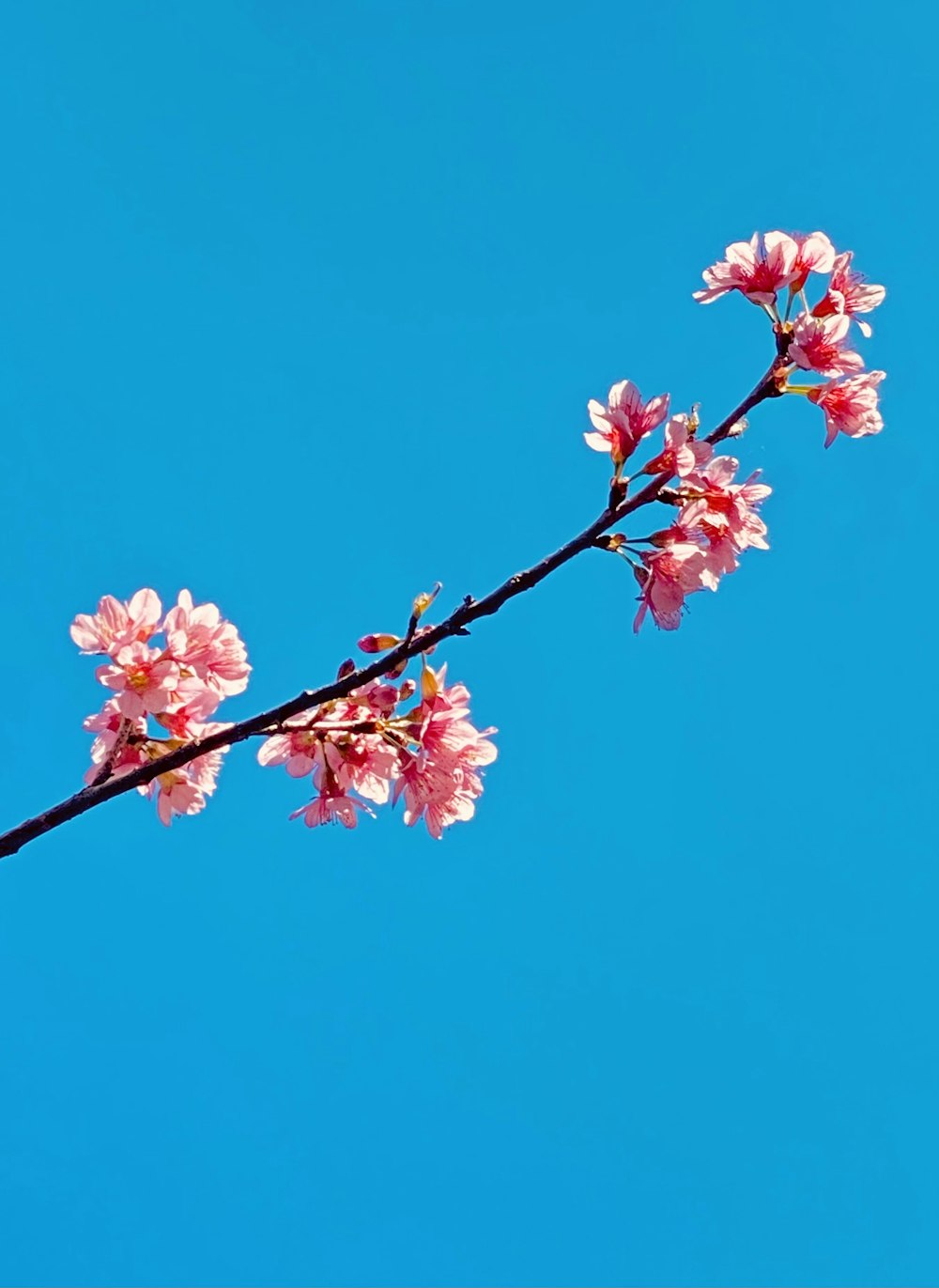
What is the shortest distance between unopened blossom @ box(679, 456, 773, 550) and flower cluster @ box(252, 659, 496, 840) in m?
0.81

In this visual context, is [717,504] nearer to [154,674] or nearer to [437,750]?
[437,750]

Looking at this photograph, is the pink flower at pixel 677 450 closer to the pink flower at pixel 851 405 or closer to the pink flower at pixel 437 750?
the pink flower at pixel 851 405

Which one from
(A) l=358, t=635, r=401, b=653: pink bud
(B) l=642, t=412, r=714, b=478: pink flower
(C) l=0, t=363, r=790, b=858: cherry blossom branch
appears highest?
(B) l=642, t=412, r=714, b=478: pink flower

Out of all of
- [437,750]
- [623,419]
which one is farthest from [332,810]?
[623,419]

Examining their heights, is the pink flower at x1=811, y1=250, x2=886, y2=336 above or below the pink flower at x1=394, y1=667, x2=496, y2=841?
above

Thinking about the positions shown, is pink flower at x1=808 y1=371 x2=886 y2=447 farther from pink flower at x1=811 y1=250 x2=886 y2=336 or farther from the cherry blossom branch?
the cherry blossom branch

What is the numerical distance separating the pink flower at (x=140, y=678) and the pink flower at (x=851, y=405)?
201 centimetres

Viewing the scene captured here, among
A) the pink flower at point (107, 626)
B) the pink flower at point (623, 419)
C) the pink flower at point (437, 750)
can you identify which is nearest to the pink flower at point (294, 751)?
the pink flower at point (437, 750)

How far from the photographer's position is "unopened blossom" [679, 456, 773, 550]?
282 cm

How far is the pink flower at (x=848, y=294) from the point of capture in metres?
3.10

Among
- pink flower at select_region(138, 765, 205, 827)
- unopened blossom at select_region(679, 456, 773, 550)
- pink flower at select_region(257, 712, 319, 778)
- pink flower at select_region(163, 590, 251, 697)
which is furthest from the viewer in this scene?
pink flower at select_region(138, 765, 205, 827)

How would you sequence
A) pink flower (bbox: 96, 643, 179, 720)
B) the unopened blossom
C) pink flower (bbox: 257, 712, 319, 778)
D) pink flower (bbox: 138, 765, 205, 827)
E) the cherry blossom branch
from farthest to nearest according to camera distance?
pink flower (bbox: 138, 765, 205, 827)
pink flower (bbox: 257, 712, 319, 778)
the unopened blossom
pink flower (bbox: 96, 643, 179, 720)
the cherry blossom branch

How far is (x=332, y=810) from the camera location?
318cm

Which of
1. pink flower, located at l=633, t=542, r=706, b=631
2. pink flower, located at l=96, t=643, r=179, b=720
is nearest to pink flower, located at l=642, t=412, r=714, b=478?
pink flower, located at l=633, t=542, r=706, b=631
